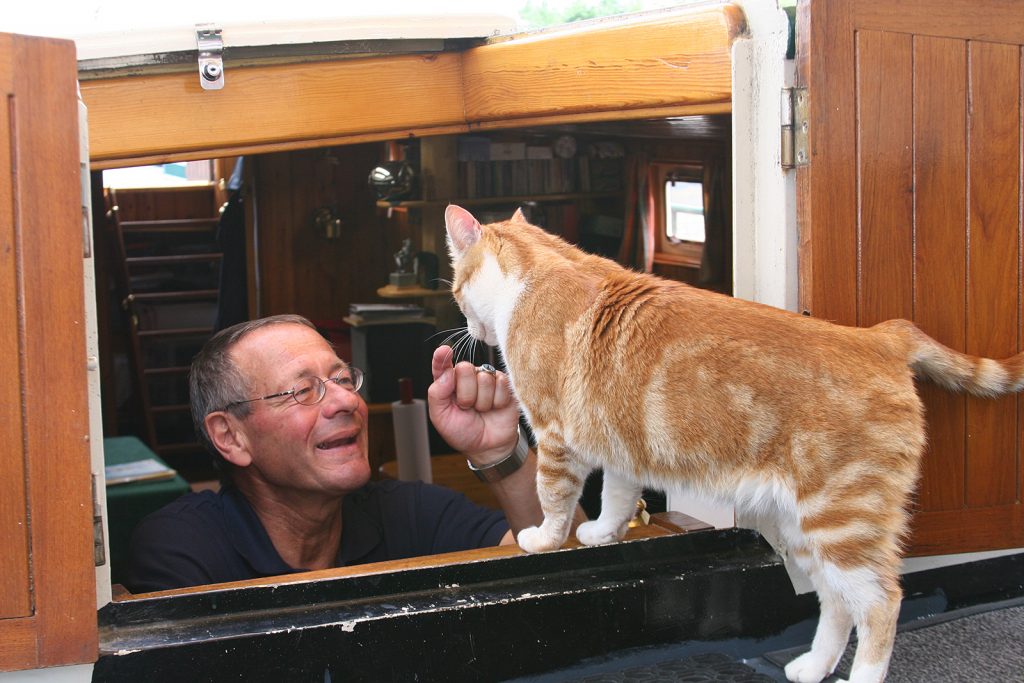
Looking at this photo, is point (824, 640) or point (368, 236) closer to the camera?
point (824, 640)

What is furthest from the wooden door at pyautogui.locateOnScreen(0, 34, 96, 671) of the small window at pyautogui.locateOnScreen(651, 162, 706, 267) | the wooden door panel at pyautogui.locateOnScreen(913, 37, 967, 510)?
the small window at pyautogui.locateOnScreen(651, 162, 706, 267)

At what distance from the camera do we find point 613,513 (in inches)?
80.2

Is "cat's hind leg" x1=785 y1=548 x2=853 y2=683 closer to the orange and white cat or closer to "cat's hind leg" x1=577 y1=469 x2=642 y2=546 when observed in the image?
the orange and white cat

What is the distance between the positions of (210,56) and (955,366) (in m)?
1.79

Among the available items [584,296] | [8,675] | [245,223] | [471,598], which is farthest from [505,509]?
[245,223]

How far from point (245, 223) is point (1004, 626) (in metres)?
4.25

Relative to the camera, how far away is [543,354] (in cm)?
188

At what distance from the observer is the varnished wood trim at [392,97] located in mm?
2311

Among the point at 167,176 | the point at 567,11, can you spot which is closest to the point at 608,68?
the point at 567,11

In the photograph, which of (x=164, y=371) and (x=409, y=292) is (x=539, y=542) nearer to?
(x=409, y=292)

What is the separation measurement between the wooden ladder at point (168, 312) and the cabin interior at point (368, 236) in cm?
1

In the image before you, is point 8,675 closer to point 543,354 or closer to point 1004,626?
point 543,354

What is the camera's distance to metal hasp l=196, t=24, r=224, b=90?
2.40m

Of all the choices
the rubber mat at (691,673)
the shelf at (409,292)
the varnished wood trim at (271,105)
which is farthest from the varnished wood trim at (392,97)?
the shelf at (409,292)
